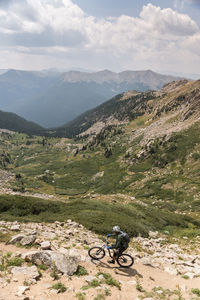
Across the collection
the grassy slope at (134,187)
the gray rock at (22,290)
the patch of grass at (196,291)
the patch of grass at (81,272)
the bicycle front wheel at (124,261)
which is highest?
the gray rock at (22,290)

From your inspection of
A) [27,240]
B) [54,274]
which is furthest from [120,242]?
[27,240]

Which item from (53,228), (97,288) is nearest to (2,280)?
(97,288)

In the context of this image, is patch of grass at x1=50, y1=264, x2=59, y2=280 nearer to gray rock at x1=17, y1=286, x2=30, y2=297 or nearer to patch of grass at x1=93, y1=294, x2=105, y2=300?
gray rock at x1=17, y1=286, x2=30, y2=297

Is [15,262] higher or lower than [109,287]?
higher

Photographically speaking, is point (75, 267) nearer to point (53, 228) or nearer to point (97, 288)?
point (97, 288)

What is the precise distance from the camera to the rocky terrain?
11.3 m

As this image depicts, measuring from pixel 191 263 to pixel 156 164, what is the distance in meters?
71.4

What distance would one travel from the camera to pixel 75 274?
13.2 meters

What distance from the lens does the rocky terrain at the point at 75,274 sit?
1134 centimetres

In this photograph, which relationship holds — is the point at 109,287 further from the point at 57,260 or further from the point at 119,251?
the point at 57,260

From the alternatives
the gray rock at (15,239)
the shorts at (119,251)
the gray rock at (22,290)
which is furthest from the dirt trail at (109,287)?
the shorts at (119,251)

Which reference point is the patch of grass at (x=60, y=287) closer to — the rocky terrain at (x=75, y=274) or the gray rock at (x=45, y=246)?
the rocky terrain at (x=75, y=274)

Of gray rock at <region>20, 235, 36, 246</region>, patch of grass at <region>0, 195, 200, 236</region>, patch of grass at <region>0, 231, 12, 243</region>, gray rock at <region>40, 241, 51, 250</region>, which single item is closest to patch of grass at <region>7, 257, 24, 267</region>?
gray rock at <region>40, 241, 51, 250</region>

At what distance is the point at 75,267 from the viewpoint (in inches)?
526
